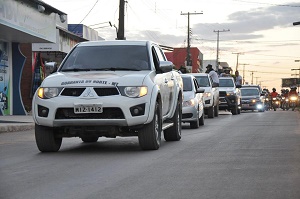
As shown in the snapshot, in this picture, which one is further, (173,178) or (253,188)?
(173,178)

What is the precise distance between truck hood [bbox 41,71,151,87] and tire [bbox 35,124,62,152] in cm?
72

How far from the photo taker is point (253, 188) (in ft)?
21.9

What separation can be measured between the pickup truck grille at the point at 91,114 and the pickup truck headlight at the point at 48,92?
28 centimetres

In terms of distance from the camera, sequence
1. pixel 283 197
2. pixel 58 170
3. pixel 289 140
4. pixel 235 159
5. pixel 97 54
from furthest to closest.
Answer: pixel 289 140, pixel 97 54, pixel 235 159, pixel 58 170, pixel 283 197

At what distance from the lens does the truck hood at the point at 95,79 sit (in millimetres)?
10141

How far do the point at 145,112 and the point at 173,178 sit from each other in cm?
294

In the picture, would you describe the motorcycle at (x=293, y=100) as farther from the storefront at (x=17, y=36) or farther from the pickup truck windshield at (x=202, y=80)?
the storefront at (x=17, y=36)

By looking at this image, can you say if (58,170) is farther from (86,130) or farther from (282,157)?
(282,157)

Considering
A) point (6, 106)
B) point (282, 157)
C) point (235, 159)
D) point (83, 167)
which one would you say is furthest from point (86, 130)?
point (6, 106)

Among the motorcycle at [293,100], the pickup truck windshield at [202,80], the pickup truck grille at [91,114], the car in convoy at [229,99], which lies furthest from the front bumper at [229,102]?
the pickup truck grille at [91,114]

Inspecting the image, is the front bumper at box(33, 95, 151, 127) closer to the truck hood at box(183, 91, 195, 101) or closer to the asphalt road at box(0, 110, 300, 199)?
the asphalt road at box(0, 110, 300, 199)

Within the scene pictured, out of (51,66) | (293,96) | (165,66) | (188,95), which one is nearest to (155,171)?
(165,66)

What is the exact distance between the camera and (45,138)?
1043 cm

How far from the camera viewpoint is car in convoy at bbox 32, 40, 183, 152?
10.0 meters
